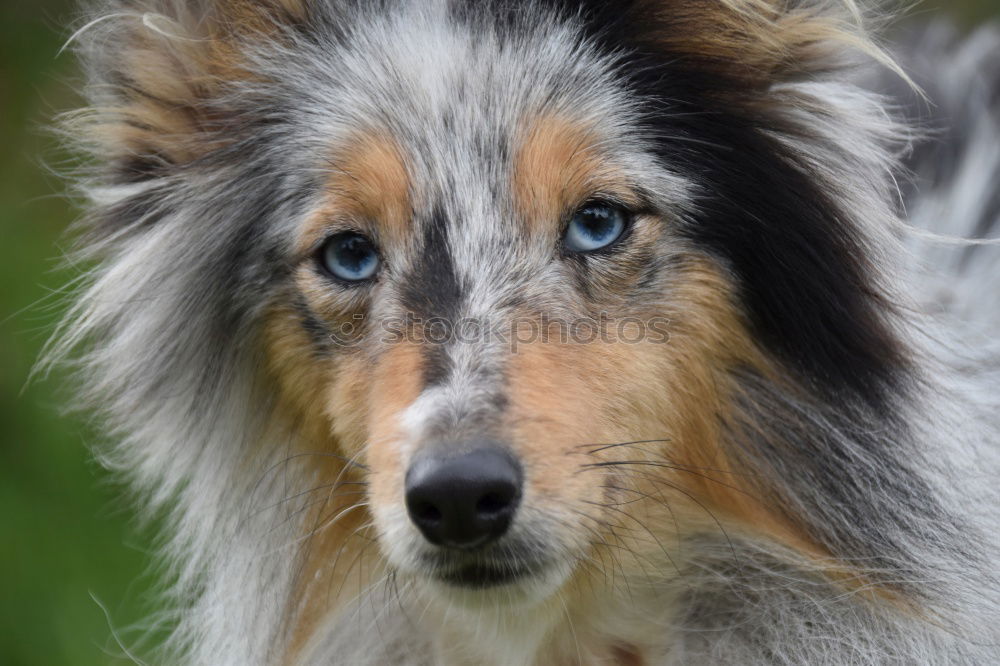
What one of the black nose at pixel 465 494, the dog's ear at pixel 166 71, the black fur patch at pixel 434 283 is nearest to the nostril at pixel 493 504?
the black nose at pixel 465 494

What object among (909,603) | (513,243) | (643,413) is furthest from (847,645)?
(513,243)

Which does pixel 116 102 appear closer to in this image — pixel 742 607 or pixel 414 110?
pixel 414 110

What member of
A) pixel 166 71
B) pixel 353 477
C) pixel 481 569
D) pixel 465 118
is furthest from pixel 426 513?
pixel 166 71

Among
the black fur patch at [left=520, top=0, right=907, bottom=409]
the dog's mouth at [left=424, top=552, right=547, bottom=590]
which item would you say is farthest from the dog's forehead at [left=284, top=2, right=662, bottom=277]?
the dog's mouth at [left=424, top=552, right=547, bottom=590]

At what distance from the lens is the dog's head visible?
3594mm

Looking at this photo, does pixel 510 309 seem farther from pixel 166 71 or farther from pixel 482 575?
pixel 166 71

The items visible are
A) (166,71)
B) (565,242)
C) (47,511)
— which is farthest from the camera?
(47,511)

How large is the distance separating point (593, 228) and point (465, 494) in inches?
37.5

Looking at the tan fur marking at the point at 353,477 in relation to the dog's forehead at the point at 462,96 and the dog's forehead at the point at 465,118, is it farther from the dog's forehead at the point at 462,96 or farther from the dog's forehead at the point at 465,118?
the dog's forehead at the point at 462,96

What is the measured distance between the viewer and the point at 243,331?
13.7 ft

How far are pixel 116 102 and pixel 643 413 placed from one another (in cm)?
207

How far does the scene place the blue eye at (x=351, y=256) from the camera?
12.7 ft

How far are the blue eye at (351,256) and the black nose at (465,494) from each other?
83 centimetres

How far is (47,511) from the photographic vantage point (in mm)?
7246
